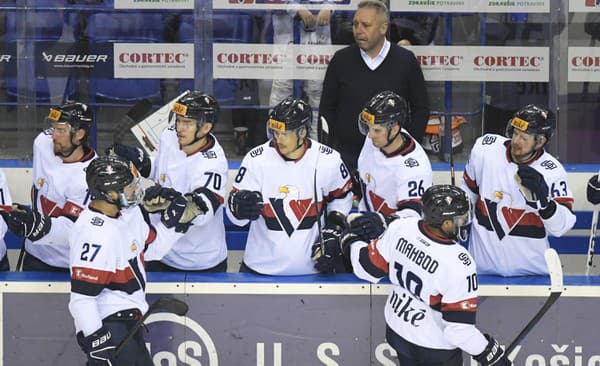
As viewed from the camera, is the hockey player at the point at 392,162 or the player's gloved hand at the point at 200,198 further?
the hockey player at the point at 392,162

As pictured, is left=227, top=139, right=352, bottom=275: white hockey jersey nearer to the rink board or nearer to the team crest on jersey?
the team crest on jersey

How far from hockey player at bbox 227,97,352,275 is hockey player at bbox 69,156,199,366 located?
2.29ft

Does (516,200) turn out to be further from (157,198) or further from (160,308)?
(160,308)

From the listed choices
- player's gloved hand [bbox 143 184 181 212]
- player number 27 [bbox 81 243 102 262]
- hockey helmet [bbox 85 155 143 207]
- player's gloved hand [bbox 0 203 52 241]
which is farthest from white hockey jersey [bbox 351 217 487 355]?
player's gloved hand [bbox 0 203 52 241]

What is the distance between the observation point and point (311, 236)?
5293 mm

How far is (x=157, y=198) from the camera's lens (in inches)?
193

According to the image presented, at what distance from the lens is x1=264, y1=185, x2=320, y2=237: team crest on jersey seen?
5234 mm

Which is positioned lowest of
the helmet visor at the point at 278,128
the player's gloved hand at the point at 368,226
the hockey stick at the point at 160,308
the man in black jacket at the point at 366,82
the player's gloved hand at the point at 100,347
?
the player's gloved hand at the point at 100,347

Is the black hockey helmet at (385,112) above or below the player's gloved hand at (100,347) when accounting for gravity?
above

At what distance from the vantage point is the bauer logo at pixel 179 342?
504 centimetres

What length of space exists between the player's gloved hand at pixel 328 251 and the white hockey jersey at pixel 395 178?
309mm

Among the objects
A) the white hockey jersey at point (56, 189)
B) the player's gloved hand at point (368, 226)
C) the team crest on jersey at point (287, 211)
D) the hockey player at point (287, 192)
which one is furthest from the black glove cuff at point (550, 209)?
the white hockey jersey at point (56, 189)

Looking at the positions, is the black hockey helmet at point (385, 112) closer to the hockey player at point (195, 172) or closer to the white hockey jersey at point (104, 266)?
the hockey player at point (195, 172)

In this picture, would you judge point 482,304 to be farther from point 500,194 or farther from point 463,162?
point 463,162
